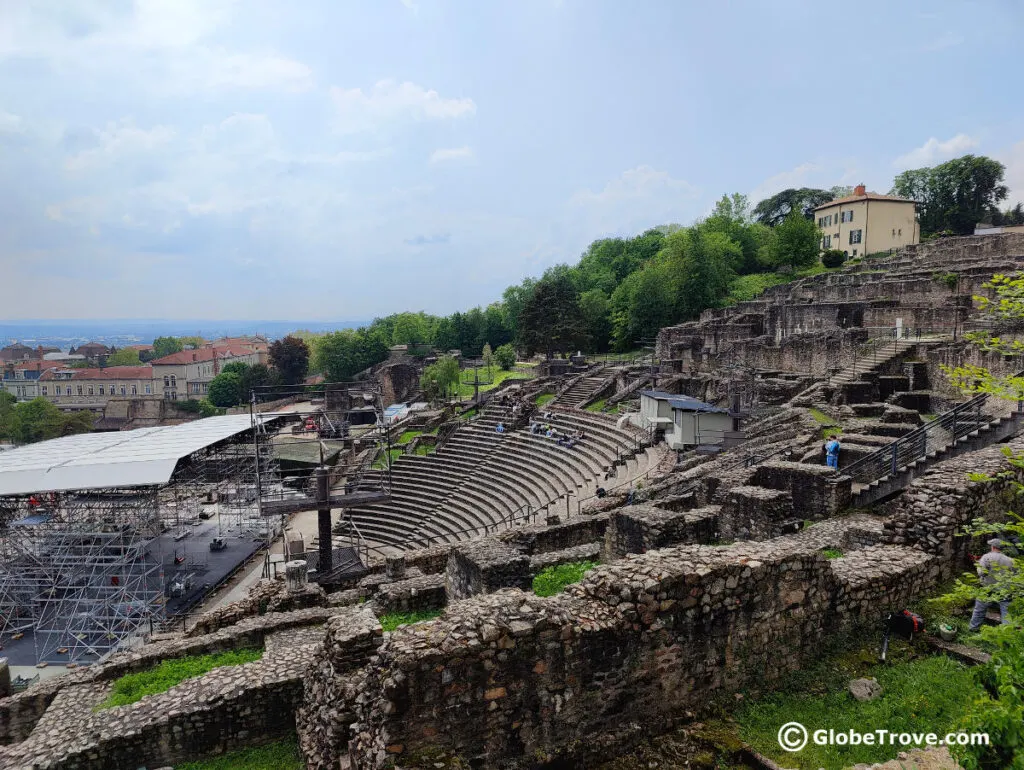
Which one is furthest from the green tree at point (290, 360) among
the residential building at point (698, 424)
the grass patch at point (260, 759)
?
the grass patch at point (260, 759)

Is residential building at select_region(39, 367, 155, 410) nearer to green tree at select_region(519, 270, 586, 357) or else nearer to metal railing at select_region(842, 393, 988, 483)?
green tree at select_region(519, 270, 586, 357)

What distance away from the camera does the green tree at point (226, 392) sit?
80.4 metres

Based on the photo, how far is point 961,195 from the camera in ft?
199

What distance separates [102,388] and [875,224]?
113m

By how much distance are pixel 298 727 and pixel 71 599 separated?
1552 cm

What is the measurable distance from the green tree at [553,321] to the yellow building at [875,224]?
27.9 m

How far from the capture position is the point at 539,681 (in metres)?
5.38

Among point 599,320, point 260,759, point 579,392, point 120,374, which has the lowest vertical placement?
point 260,759

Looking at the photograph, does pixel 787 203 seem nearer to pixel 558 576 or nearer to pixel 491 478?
pixel 491 478

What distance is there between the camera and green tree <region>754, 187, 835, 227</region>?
7656cm

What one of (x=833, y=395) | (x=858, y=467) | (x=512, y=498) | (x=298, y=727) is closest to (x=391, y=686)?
(x=298, y=727)

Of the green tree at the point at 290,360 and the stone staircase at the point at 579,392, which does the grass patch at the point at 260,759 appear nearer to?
the stone staircase at the point at 579,392

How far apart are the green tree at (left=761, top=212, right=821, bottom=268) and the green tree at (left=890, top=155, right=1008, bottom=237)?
43.8 feet

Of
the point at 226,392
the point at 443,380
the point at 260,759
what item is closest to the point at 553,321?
the point at 443,380
